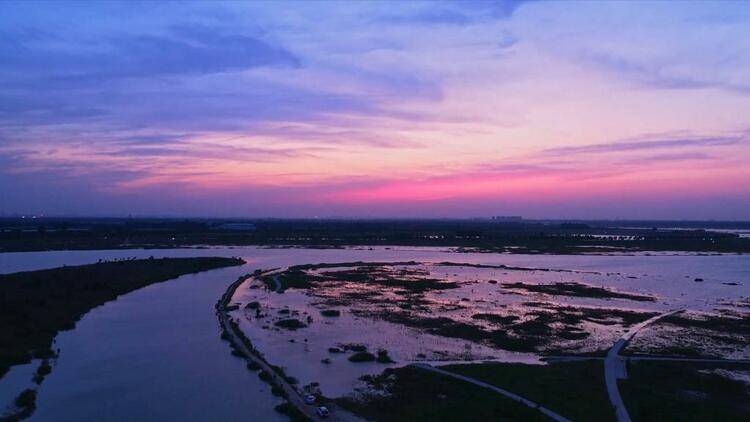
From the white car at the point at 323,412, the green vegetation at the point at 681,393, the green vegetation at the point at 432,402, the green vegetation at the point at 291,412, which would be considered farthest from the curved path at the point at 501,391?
the green vegetation at the point at 291,412

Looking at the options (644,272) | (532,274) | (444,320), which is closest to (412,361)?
(444,320)

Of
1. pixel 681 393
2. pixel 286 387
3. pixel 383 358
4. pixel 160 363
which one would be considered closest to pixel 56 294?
pixel 160 363

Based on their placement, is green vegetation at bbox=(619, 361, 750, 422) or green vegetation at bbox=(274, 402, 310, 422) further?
green vegetation at bbox=(619, 361, 750, 422)

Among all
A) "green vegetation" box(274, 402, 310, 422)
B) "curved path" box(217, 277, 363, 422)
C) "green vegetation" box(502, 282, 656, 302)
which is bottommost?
"green vegetation" box(274, 402, 310, 422)

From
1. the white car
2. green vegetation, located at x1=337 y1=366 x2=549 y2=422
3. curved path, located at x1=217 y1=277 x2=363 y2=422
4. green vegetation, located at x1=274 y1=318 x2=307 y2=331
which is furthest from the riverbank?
green vegetation, located at x1=337 y1=366 x2=549 y2=422

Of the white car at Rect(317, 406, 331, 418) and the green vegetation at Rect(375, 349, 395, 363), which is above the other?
the green vegetation at Rect(375, 349, 395, 363)

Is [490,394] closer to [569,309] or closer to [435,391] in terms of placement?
[435,391]

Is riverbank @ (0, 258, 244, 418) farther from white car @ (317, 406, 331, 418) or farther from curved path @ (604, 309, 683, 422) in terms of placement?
curved path @ (604, 309, 683, 422)
